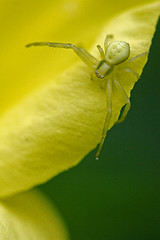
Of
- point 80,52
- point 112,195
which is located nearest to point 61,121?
point 80,52

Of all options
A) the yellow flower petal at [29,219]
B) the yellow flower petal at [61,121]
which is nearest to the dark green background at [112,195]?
the yellow flower petal at [29,219]

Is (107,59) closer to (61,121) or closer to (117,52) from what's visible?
(117,52)

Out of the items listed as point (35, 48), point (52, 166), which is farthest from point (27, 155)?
point (35, 48)

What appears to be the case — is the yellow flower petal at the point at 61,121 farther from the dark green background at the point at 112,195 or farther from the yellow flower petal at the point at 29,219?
the dark green background at the point at 112,195

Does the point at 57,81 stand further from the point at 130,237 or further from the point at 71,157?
the point at 130,237

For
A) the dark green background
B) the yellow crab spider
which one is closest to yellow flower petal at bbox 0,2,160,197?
the yellow crab spider

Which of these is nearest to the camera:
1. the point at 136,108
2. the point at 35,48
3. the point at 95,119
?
the point at 95,119
